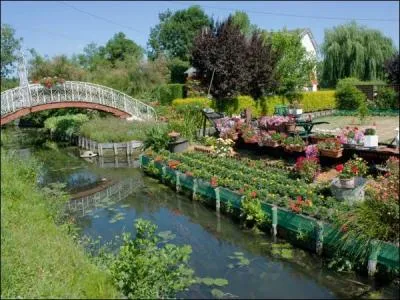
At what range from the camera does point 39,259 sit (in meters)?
6.87

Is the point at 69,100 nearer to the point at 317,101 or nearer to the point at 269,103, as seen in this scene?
the point at 269,103

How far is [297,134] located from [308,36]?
118 ft

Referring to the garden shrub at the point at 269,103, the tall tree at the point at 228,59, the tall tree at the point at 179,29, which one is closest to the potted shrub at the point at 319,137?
the tall tree at the point at 228,59

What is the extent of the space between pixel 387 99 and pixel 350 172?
22274 millimetres

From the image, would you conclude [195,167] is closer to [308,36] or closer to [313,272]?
[313,272]

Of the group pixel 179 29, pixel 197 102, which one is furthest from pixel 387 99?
pixel 179 29

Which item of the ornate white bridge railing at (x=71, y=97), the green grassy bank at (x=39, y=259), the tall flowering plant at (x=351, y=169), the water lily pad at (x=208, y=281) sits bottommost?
the water lily pad at (x=208, y=281)

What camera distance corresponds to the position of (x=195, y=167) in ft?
46.3

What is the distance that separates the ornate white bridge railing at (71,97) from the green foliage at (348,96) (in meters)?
14.8

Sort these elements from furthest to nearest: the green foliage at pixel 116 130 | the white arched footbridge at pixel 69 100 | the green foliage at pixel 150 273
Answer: the green foliage at pixel 116 130, the white arched footbridge at pixel 69 100, the green foliage at pixel 150 273

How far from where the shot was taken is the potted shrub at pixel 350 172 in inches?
377

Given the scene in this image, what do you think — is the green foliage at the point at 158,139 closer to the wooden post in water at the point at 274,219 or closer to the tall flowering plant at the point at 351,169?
the tall flowering plant at the point at 351,169

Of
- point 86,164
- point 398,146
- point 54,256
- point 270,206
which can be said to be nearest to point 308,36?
point 86,164

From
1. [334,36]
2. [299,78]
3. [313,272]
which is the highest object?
[334,36]
